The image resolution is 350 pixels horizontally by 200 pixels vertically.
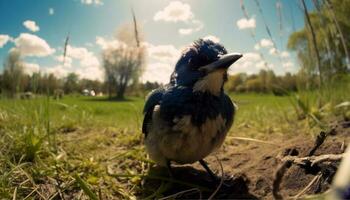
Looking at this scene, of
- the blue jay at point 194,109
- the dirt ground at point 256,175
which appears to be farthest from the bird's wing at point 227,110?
the dirt ground at point 256,175

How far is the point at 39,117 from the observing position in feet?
11.6

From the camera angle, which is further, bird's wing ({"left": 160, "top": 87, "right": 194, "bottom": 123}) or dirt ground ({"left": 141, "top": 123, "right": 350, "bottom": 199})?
bird's wing ({"left": 160, "top": 87, "right": 194, "bottom": 123})

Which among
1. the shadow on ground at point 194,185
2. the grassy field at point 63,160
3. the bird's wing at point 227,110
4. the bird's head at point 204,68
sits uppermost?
the bird's head at point 204,68

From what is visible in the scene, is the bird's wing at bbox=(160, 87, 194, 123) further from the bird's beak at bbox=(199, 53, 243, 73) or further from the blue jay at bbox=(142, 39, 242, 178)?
the bird's beak at bbox=(199, 53, 243, 73)

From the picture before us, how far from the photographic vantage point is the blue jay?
238 centimetres

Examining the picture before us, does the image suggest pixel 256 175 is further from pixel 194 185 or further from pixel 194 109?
pixel 194 109

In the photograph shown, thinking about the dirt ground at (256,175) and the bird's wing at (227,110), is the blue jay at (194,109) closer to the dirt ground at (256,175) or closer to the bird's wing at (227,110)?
the bird's wing at (227,110)

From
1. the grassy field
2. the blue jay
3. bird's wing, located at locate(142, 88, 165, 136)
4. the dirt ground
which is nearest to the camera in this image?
the dirt ground

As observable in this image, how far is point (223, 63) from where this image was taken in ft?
7.50

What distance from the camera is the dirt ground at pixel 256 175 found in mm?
2037

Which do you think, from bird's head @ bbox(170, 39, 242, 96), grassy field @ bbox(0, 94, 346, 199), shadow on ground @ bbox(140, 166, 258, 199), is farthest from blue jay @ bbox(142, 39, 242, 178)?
grassy field @ bbox(0, 94, 346, 199)

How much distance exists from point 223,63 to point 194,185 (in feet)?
2.69

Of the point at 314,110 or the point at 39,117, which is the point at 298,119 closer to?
the point at 314,110

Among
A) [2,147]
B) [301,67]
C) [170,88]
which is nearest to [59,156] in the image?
[2,147]
